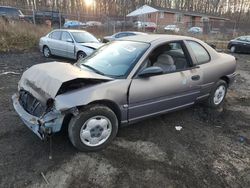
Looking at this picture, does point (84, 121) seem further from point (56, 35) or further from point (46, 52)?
point (46, 52)

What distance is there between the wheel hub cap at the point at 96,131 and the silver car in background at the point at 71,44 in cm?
655

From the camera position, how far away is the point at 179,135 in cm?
407

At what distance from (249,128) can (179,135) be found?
5.01ft

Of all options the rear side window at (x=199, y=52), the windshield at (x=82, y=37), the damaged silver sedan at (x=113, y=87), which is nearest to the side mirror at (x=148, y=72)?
the damaged silver sedan at (x=113, y=87)

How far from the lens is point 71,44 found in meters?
10.2

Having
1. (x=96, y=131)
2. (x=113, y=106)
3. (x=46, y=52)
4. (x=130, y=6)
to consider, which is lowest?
(x=46, y=52)

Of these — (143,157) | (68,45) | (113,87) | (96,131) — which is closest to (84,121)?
(96,131)

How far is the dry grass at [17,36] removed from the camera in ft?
45.7

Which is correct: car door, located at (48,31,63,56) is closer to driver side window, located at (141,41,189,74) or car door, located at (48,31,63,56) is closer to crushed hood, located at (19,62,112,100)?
crushed hood, located at (19,62,112,100)

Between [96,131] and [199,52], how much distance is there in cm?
267

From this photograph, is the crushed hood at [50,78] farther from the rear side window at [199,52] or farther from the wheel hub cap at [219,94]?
the wheel hub cap at [219,94]

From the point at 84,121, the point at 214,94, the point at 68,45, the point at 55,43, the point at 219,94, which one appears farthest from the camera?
the point at 55,43

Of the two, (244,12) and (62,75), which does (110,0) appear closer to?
(244,12)

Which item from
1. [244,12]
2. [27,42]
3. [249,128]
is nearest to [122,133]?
[249,128]
